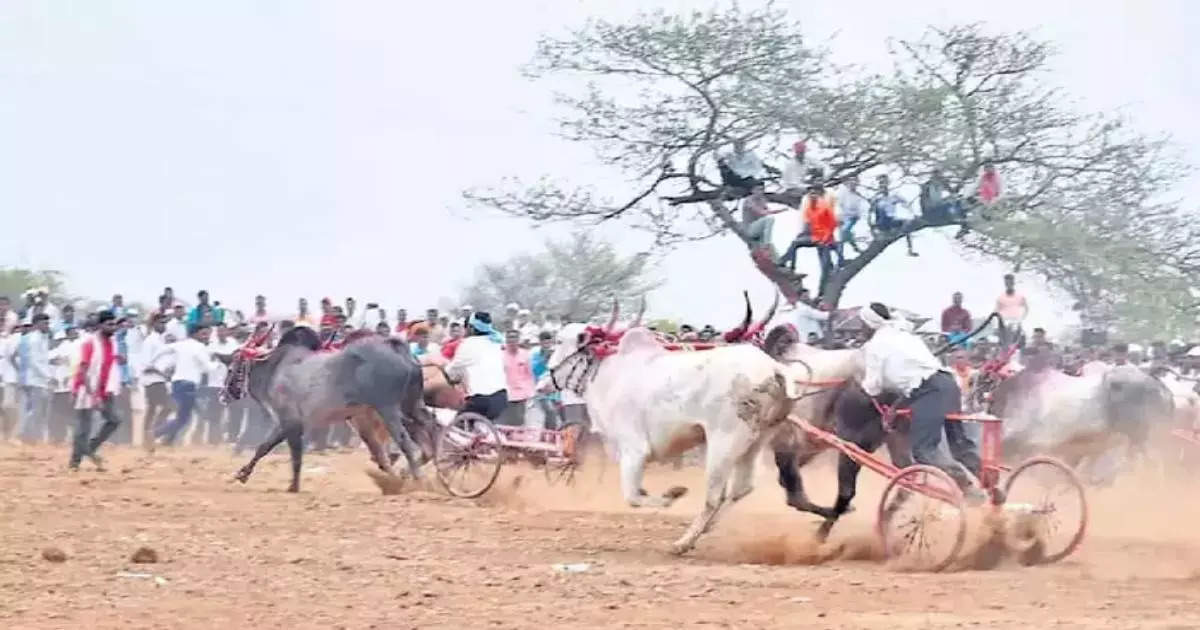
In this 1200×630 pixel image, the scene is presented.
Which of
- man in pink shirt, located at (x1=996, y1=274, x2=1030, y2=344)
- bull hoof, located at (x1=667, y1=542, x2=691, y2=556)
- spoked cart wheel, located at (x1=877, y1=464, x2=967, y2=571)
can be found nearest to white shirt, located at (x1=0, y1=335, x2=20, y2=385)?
man in pink shirt, located at (x1=996, y1=274, x2=1030, y2=344)

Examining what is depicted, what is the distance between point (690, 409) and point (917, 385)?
156cm

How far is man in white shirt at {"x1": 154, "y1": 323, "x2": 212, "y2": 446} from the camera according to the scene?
26.9 meters

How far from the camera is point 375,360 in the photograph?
19.3 m

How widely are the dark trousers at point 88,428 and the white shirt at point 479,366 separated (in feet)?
12.6

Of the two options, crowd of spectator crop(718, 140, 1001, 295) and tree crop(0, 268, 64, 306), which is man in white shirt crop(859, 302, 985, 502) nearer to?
crowd of spectator crop(718, 140, 1001, 295)

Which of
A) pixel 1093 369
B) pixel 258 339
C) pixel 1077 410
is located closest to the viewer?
pixel 1077 410

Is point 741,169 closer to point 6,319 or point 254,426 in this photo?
point 254,426

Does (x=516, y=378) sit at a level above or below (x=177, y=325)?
below

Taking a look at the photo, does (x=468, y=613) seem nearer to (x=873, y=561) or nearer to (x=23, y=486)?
(x=873, y=561)

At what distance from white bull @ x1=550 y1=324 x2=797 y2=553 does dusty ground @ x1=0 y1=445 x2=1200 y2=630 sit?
524 mm

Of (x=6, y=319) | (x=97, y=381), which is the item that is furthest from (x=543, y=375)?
(x=6, y=319)

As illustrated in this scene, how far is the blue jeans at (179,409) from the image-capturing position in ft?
88.4

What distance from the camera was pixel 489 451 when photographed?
1900cm

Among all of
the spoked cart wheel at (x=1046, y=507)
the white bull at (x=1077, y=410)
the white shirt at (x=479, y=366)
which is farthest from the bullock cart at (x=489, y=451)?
the spoked cart wheel at (x=1046, y=507)
